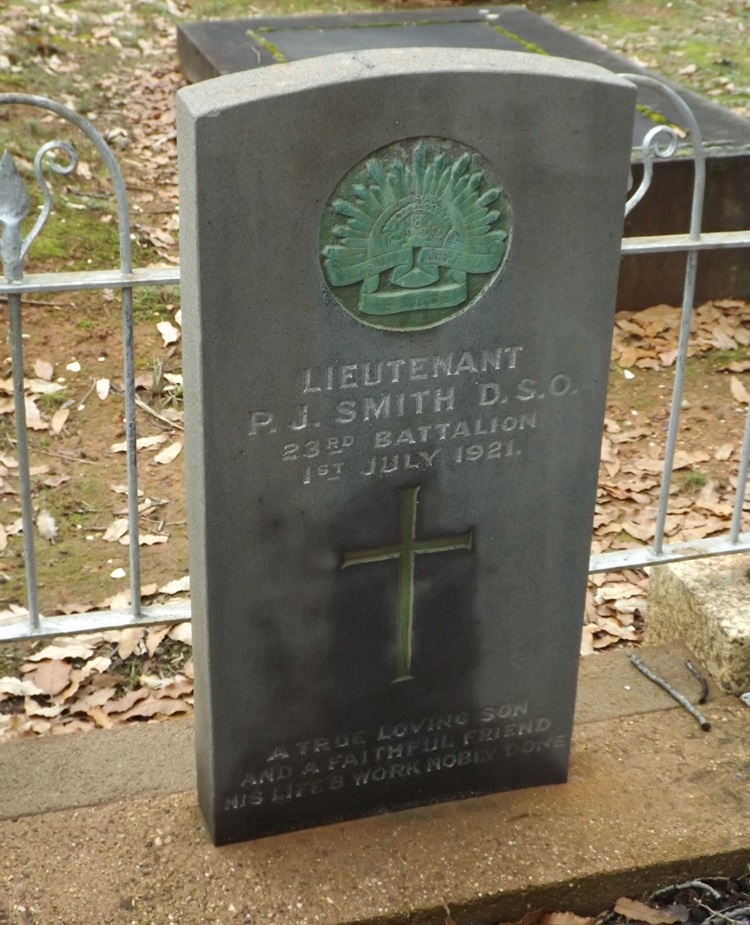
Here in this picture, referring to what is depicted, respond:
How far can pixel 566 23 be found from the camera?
36.5 feet

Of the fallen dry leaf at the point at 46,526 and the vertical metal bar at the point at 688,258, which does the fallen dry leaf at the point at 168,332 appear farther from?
the vertical metal bar at the point at 688,258

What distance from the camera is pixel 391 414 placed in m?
2.56

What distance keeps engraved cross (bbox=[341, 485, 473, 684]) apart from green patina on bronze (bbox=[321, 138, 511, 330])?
43cm

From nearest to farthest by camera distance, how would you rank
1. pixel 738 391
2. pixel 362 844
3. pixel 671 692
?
pixel 362 844 < pixel 671 692 < pixel 738 391

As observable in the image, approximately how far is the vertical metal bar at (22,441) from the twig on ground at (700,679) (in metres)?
1.76

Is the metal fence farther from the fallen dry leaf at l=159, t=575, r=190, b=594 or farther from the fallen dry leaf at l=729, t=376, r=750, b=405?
the fallen dry leaf at l=729, t=376, r=750, b=405

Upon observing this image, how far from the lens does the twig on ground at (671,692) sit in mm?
3248

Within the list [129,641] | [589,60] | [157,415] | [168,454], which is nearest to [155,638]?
[129,641]

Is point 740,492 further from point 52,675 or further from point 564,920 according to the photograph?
point 52,675

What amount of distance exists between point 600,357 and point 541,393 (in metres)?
0.15

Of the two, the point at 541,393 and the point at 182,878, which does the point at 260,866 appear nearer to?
the point at 182,878

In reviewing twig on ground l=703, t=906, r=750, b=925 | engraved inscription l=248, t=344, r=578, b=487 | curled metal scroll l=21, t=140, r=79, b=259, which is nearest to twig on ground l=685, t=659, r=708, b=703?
twig on ground l=703, t=906, r=750, b=925

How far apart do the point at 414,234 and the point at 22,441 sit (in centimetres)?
111

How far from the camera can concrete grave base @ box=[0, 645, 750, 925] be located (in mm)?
2703
